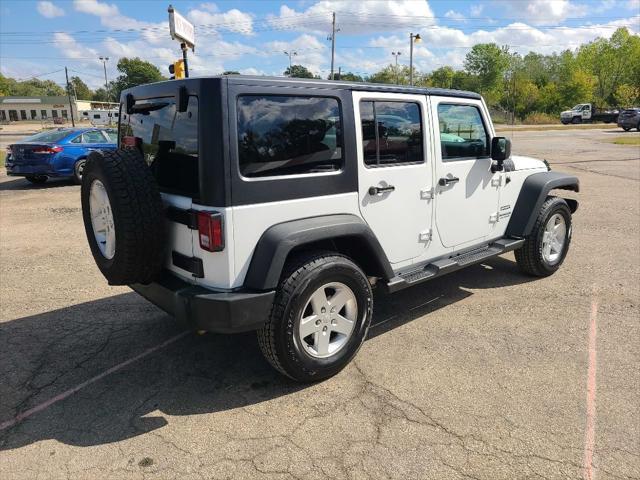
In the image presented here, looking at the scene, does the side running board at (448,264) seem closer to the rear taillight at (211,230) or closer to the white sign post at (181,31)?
the rear taillight at (211,230)

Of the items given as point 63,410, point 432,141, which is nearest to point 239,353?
point 63,410

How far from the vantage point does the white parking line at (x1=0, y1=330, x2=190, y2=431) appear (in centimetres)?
291

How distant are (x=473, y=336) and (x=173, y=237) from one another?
251 centimetres

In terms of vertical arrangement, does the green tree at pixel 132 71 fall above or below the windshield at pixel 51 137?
above

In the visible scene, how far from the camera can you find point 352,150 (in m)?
3.29

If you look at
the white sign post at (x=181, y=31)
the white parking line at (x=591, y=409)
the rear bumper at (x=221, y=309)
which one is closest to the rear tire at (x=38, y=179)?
the white sign post at (x=181, y=31)

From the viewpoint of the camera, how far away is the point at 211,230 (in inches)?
108

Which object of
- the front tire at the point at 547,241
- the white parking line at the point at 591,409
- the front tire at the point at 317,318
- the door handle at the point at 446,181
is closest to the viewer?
the white parking line at the point at 591,409

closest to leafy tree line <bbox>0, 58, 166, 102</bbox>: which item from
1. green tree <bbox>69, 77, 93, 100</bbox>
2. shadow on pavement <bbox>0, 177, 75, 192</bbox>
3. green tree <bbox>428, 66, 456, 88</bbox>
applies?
green tree <bbox>69, 77, 93, 100</bbox>

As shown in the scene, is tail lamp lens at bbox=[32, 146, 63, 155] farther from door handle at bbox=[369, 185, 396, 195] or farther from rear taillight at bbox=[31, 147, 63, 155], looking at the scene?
door handle at bbox=[369, 185, 396, 195]

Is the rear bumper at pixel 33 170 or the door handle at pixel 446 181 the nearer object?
the door handle at pixel 446 181

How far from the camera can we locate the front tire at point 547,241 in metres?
4.96

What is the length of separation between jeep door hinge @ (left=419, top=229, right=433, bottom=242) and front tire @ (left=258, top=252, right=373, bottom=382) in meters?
0.81

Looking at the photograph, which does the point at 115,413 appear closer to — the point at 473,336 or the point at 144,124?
the point at 144,124
